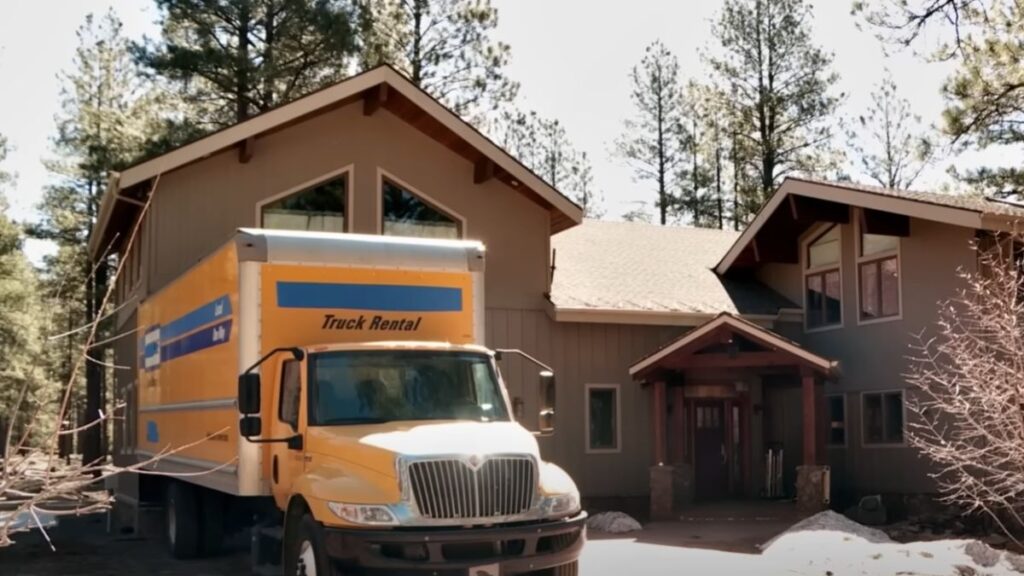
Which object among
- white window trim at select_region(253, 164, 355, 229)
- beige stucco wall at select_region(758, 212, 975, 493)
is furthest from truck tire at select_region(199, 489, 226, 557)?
beige stucco wall at select_region(758, 212, 975, 493)

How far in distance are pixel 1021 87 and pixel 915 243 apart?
4152mm

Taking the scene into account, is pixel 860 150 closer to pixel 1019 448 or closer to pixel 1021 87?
pixel 1021 87

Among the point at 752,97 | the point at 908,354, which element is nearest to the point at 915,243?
the point at 908,354

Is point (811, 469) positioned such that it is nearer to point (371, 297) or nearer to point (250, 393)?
point (371, 297)

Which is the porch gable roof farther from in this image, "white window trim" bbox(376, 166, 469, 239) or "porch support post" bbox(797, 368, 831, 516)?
"white window trim" bbox(376, 166, 469, 239)

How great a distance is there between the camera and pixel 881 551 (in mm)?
13062

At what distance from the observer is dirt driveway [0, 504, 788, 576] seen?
1270 cm

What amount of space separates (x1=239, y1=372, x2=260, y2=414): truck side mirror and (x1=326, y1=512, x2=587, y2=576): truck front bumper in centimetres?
131

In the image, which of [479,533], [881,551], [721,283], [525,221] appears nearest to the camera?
[479,533]

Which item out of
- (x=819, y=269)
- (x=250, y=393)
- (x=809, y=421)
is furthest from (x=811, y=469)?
(x=250, y=393)

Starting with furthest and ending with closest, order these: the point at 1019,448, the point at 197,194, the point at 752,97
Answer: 1. the point at 752,97
2. the point at 197,194
3. the point at 1019,448

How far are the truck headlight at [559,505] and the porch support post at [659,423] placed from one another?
9.89 metres

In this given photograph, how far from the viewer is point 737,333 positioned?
62.0 ft

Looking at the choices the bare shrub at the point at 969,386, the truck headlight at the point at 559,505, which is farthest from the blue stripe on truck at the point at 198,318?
the bare shrub at the point at 969,386
